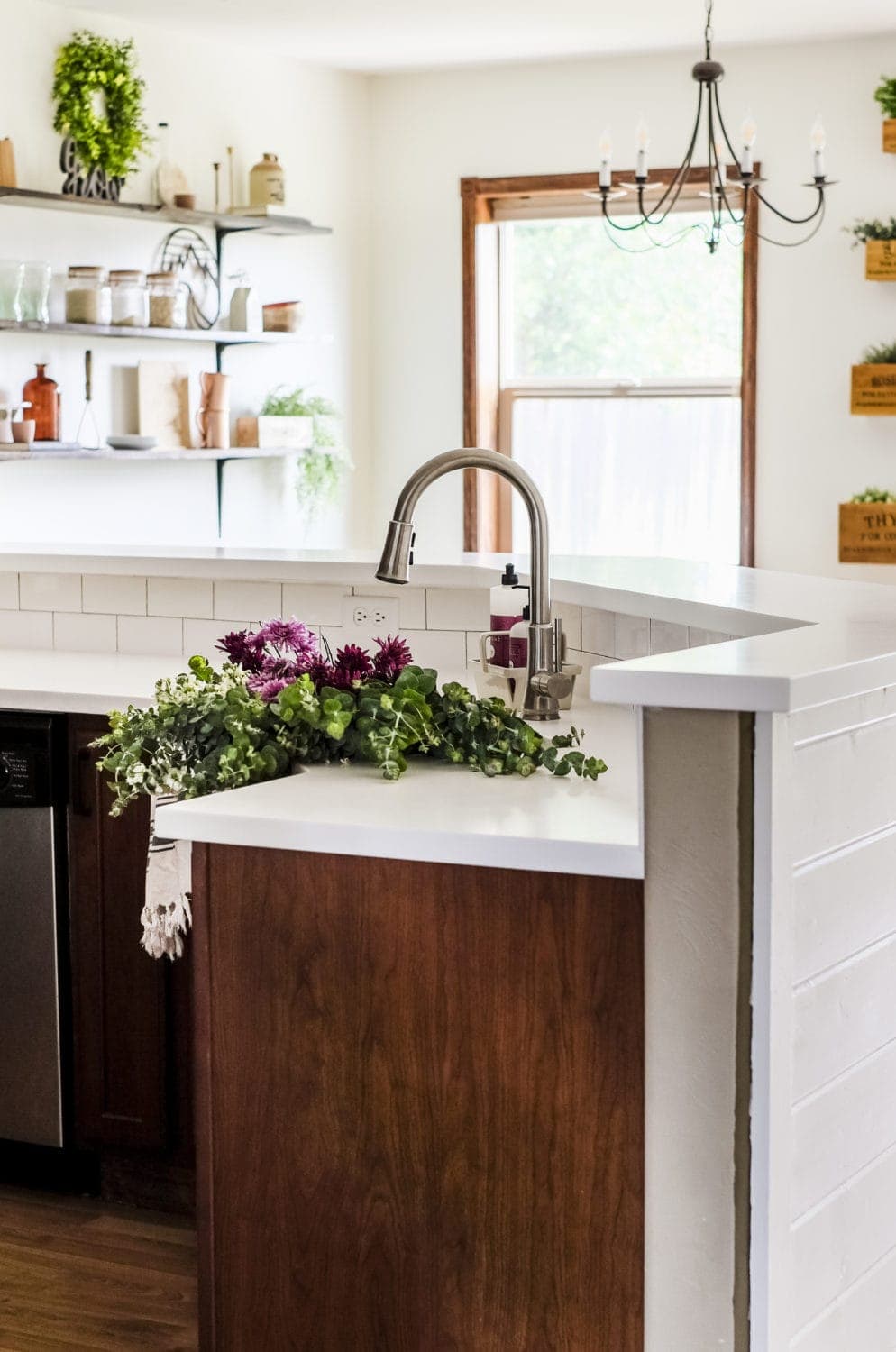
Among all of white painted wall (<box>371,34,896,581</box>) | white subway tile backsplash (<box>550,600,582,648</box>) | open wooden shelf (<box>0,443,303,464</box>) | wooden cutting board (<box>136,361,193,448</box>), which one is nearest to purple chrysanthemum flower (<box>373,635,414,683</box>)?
white subway tile backsplash (<box>550,600,582,648</box>)

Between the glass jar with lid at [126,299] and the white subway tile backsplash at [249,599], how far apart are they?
82.3 inches

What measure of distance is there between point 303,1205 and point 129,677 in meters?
1.36

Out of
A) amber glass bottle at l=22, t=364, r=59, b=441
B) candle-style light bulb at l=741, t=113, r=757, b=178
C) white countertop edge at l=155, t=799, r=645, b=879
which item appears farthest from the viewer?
amber glass bottle at l=22, t=364, r=59, b=441

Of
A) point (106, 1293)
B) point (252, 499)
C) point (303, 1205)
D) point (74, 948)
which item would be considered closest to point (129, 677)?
point (74, 948)

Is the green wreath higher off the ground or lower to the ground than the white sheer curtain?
higher

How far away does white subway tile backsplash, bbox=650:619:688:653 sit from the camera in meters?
2.34

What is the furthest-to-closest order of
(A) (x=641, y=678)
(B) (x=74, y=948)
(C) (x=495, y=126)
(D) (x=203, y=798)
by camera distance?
(C) (x=495, y=126), (B) (x=74, y=948), (D) (x=203, y=798), (A) (x=641, y=678)

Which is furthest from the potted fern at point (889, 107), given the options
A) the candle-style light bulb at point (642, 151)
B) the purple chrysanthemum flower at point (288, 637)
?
the purple chrysanthemum flower at point (288, 637)

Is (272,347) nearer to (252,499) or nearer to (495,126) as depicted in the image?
(252,499)

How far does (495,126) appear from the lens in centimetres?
602

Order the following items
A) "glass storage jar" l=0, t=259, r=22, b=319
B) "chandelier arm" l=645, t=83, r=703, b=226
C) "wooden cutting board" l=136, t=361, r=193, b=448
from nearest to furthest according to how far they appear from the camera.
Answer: "chandelier arm" l=645, t=83, r=703, b=226 → "glass storage jar" l=0, t=259, r=22, b=319 → "wooden cutting board" l=136, t=361, r=193, b=448

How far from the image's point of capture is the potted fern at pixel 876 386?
18.0 feet

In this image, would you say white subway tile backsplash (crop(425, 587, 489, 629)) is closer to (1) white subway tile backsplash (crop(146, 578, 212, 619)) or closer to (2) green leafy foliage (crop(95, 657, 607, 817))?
(1) white subway tile backsplash (crop(146, 578, 212, 619))

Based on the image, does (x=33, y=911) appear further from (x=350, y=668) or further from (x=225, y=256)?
(x=225, y=256)
